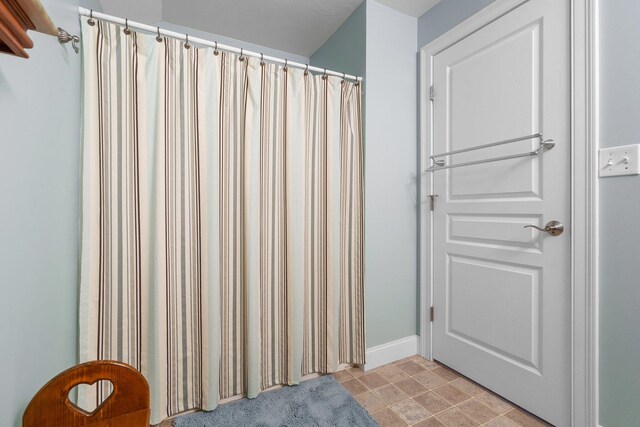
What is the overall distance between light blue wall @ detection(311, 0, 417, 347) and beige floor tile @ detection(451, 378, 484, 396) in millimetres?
404

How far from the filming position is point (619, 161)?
1104 millimetres

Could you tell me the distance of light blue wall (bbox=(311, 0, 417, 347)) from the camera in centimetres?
184

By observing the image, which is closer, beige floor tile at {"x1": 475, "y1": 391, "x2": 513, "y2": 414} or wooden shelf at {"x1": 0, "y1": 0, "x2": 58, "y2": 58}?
wooden shelf at {"x1": 0, "y1": 0, "x2": 58, "y2": 58}

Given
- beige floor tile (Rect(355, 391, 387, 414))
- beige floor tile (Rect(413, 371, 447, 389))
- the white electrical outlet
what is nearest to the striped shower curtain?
beige floor tile (Rect(355, 391, 387, 414))

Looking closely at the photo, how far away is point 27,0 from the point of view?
17.8 inches

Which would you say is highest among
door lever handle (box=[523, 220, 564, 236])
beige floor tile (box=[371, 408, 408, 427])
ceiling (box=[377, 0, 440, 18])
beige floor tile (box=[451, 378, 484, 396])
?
ceiling (box=[377, 0, 440, 18])

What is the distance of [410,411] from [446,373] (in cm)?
47

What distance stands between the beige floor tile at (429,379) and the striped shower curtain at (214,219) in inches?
14.2

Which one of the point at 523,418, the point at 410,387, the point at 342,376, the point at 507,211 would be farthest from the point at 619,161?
the point at 342,376

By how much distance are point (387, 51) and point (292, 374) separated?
6.91 feet

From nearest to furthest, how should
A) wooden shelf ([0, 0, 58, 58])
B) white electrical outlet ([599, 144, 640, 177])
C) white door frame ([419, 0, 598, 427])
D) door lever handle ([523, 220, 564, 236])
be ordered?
wooden shelf ([0, 0, 58, 58]) → white electrical outlet ([599, 144, 640, 177]) → white door frame ([419, 0, 598, 427]) → door lever handle ([523, 220, 564, 236])

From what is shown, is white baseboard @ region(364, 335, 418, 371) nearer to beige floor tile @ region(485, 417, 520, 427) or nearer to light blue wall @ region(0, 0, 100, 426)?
beige floor tile @ region(485, 417, 520, 427)

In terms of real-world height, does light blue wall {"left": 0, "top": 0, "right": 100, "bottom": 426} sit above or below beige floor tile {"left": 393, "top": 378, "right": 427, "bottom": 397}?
above

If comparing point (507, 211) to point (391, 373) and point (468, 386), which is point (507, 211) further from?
point (391, 373)
